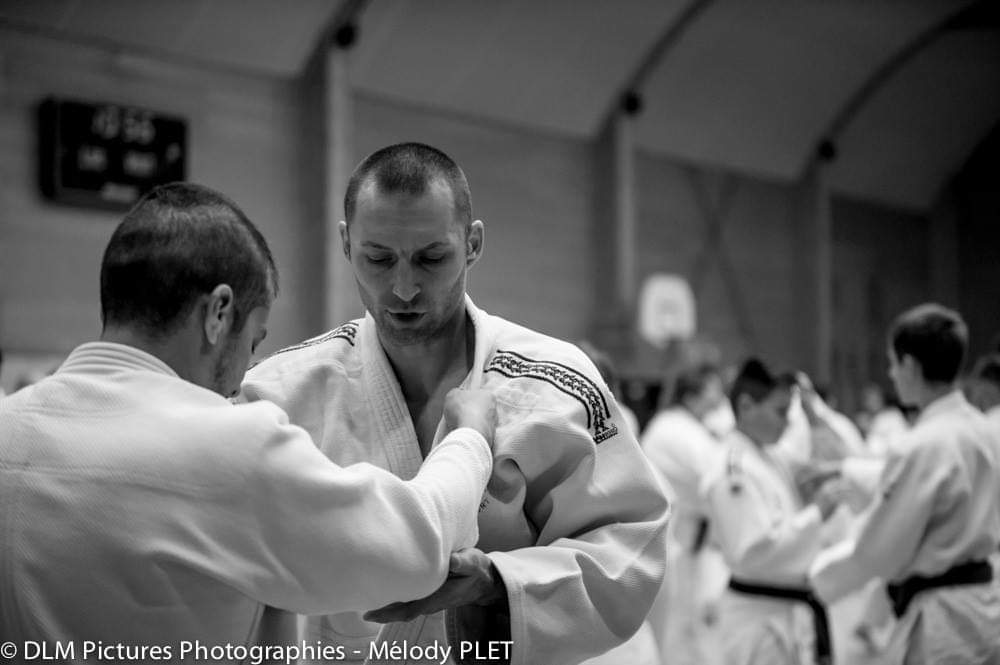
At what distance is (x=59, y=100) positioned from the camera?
921 cm

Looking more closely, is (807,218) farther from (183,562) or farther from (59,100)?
(183,562)

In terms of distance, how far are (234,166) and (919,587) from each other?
25.4ft

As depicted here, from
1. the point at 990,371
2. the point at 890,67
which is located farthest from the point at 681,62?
the point at 990,371

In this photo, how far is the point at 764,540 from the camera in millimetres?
5758

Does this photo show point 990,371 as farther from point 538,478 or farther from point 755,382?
point 538,478

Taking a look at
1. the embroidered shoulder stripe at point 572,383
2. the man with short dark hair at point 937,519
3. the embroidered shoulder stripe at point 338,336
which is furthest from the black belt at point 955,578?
the embroidered shoulder stripe at point 338,336

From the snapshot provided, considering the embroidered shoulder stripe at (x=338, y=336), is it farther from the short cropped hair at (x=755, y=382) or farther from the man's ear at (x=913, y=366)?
the short cropped hair at (x=755, y=382)

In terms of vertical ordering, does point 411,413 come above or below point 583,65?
below

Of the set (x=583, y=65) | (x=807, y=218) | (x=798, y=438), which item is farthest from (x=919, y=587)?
(x=807, y=218)

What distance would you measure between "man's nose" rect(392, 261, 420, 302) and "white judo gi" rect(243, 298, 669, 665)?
0.25 m

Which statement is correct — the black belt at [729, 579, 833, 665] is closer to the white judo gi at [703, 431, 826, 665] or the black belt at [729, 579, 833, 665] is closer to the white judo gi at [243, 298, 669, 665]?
the white judo gi at [703, 431, 826, 665]

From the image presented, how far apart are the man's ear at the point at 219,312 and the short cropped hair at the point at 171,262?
0.02 m

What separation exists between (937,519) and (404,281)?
3160 mm

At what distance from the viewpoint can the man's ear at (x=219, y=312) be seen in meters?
2.20
